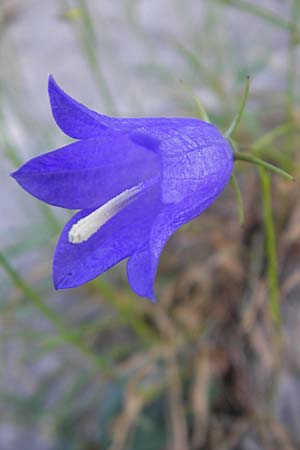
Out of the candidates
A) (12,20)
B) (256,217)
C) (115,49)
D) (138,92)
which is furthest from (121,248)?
(12,20)

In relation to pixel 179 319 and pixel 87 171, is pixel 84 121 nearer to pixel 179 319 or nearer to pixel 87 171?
pixel 87 171

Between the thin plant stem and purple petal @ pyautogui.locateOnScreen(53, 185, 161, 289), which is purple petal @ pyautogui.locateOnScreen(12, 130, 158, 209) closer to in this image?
purple petal @ pyautogui.locateOnScreen(53, 185, 161, 289)

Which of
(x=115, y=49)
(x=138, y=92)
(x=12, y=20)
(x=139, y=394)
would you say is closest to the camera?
(x=139, y=394)

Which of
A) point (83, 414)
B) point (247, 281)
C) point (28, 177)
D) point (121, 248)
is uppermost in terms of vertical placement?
point (28, 177)

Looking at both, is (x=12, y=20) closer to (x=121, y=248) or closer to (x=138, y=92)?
(x=138, y=92)

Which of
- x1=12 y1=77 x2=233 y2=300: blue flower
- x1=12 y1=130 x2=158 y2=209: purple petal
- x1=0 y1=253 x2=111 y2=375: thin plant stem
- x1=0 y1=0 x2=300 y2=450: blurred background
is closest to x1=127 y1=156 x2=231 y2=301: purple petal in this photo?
x1=12 y1=77 x2=233 y2=300: blue flower

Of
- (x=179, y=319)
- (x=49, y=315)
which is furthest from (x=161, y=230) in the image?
(x=179, y=319)

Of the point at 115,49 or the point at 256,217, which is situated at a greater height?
the point at 115,49
